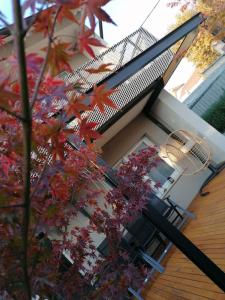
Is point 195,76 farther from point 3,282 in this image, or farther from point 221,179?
point 3,282

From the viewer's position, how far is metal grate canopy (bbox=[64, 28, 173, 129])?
17.0 feet

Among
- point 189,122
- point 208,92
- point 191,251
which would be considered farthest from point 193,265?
point 208,92

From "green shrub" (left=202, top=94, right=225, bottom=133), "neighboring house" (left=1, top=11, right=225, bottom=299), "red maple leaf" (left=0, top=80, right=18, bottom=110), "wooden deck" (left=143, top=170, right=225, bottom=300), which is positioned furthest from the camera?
"green shrub" (left=202, top=94, right=225, bottom=133)

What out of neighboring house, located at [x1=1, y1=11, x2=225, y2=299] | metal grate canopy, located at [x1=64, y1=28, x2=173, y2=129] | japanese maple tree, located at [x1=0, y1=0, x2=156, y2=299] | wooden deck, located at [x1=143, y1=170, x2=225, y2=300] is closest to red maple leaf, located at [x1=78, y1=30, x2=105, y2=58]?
japanese maple tree, located at [x1=0, y1=0, x2=156, y2=299]

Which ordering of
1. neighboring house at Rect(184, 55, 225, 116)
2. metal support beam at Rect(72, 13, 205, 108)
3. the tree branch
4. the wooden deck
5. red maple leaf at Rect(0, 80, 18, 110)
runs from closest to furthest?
the tree branch, red maple leaf at Rect(0, 80, 18, 110), the wooden deck, metal support beam at Rect(72, 13, 205, 108), neighboring house at Rect(184, 55, 225, 116)

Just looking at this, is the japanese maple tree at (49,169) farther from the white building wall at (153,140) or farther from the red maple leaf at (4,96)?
the white building wall at (153,140)

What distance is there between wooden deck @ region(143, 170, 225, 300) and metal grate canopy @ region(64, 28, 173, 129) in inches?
75.6

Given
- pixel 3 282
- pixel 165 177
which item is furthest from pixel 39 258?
pixel 165 177

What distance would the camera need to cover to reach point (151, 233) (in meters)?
4.98

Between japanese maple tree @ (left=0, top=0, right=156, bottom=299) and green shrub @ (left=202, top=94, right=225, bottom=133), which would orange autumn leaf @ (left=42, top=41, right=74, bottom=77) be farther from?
green shrub @ (left=202, top=94, right=225, bottom=133)

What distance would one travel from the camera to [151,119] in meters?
6.41

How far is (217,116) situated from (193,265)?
17.4 ft

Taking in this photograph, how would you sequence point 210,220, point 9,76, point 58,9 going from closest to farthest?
1. point 58,9
2. point 9,76
3. point 210,220

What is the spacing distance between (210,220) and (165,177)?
162cm
